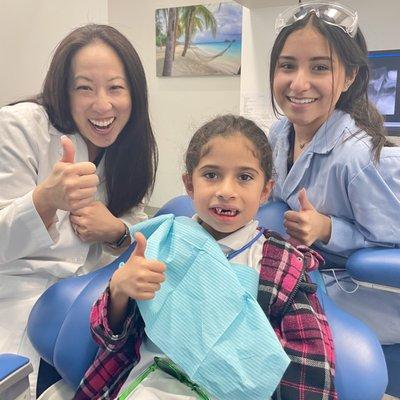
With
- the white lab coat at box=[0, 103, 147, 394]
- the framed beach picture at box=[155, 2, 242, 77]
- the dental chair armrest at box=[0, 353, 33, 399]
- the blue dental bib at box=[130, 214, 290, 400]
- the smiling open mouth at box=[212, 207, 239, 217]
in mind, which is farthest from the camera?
the framed beach picture at box=[155, 2, 242, 77]

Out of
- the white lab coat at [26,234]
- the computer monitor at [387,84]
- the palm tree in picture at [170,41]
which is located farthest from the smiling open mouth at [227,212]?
the palm tree in picture at [170,41]

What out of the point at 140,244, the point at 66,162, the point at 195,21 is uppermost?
the point at 195,21

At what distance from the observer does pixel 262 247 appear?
87 centimetres

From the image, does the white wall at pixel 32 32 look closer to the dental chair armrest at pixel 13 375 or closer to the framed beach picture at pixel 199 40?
the framed beach picture at pixel 199 40

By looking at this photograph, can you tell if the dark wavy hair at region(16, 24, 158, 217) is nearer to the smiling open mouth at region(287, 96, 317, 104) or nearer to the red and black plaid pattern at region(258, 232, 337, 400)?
the smiling open mouth at region(287, 96, 317, 104)

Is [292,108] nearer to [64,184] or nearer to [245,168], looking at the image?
[245,168]

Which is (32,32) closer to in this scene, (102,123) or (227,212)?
(102,123)

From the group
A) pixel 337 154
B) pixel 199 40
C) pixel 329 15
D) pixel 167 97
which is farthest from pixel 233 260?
pixel 167 97

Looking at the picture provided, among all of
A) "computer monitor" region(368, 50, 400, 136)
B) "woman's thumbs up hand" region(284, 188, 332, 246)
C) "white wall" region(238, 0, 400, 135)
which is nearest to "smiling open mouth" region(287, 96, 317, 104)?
"woman's thumbs up hand" region(284, 188, 332, 246)

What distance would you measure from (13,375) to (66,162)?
445 millimetres

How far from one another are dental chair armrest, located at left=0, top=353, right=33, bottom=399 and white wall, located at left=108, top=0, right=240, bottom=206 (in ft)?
9.11

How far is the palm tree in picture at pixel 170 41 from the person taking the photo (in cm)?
331

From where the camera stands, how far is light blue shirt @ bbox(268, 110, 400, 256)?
1.04 m

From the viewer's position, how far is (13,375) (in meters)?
0.61
